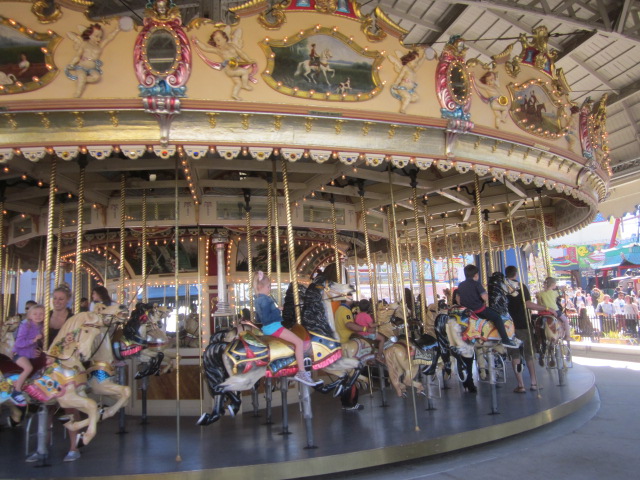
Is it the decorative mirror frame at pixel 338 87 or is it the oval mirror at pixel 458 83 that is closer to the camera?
the decorative mirror frame at pixel 338 87

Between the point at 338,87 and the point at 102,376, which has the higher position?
the point at 338,87

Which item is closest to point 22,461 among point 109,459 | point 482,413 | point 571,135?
point 109,459

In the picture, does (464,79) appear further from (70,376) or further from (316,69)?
A: (70,376)

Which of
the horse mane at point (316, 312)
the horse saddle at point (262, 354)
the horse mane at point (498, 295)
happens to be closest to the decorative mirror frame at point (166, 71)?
the horse mane at point (316, 312)

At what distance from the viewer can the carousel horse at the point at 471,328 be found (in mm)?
6141

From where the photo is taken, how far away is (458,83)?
5664 mm

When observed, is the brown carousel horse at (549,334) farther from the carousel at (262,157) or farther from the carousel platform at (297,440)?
the carousel platform at (297,440)

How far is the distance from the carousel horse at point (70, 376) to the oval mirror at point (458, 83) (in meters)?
4.26

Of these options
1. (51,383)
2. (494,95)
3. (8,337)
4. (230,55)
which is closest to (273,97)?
(230,55)

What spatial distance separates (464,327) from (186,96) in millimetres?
4062

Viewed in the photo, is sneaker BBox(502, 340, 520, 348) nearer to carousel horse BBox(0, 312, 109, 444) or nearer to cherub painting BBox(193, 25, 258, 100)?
cherub painting BBox(193, 25, 258, 100)

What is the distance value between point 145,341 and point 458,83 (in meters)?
4.51

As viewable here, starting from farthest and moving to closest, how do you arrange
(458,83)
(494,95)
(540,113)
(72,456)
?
(540,113) < (494,95) < (458,83) < (72,456)

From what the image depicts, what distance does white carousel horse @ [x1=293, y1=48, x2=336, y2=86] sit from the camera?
16.6 feet
